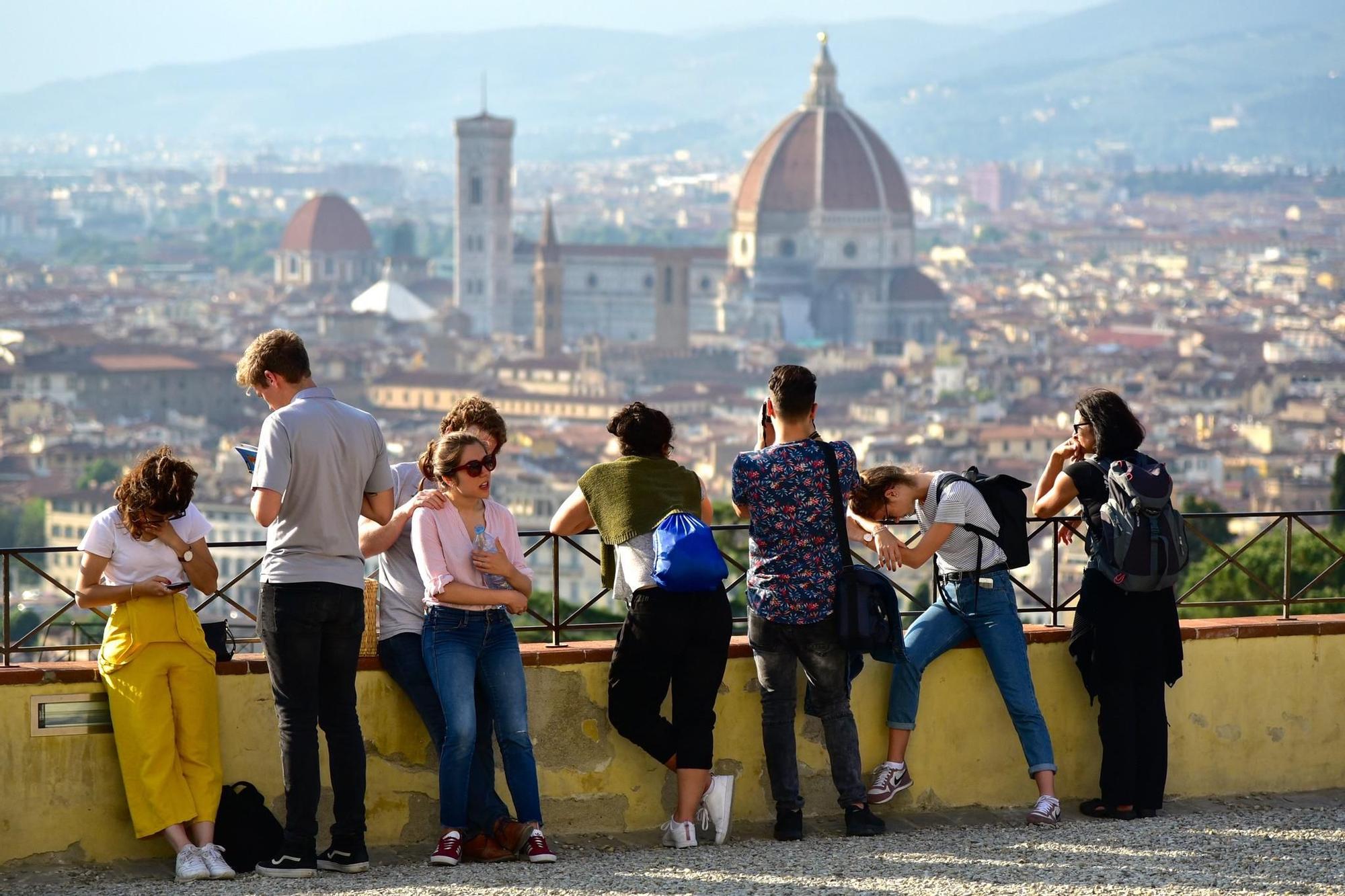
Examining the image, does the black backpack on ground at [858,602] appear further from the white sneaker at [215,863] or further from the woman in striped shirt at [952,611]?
the white sneaker at [215,863]

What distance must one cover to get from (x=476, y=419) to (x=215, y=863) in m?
0.72

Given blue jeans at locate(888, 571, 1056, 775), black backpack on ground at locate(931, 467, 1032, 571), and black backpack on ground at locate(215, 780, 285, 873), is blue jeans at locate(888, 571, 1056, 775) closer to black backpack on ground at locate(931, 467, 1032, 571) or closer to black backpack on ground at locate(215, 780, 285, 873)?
black backpack on ground at locate(931, 467, 1032, 571)

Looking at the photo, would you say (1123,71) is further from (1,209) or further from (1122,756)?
(1122,756)

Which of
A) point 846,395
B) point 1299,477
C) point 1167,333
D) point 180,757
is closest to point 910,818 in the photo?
point 180,757

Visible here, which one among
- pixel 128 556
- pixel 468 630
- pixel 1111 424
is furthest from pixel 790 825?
pixel 128 556

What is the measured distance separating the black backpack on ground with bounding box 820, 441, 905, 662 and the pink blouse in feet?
1.53

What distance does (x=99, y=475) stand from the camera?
41469mm

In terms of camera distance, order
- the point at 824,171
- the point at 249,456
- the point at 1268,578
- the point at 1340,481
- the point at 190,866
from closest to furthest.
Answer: the point at 190,866, the point at 249,456, the point at 1268,578, the point at 1340,481, the point at 824,171

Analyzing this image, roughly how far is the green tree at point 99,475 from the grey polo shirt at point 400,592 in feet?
122

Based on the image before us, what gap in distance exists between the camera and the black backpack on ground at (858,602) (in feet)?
10.4

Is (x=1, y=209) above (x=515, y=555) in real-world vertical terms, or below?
above

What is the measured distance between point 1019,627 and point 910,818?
13.4 inches

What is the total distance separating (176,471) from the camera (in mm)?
3055

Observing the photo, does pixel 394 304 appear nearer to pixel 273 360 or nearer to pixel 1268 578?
pixel 1268 578
